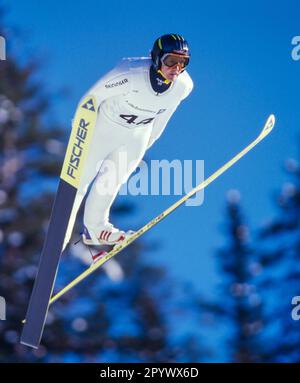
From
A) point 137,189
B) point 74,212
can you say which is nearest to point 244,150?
point 137,189

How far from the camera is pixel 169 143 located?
4879 mm

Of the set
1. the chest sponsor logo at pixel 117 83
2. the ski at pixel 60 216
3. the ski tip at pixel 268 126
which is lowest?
the ski at pixel 60 216

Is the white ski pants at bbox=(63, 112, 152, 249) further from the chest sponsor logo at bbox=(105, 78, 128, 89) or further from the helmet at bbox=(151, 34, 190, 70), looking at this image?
the helmet at bbox=(151, 34, 190, 70)

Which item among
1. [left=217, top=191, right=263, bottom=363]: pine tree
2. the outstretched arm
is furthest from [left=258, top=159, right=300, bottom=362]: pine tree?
the outstretched arm

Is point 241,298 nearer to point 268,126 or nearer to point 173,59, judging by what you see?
Result: point 268,126

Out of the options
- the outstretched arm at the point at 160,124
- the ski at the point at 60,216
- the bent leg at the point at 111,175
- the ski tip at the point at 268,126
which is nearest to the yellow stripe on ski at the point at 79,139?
the ski at the point at 60,216

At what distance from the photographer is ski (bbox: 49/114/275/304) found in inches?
181

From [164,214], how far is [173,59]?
2.77 feet

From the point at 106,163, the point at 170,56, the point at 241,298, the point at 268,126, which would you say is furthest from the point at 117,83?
the point at 241,298

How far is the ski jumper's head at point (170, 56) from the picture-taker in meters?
4.19

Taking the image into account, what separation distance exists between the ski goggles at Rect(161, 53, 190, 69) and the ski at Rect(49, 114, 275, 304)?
2.43 feet

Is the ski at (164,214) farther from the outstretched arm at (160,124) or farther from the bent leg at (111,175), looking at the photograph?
the outstretched arm at (160,124)

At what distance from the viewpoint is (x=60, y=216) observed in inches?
175
